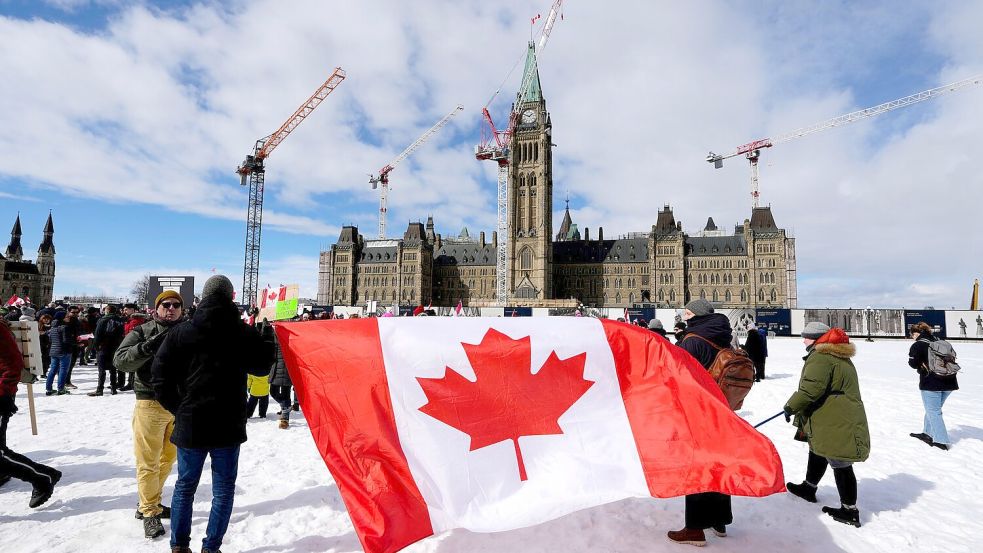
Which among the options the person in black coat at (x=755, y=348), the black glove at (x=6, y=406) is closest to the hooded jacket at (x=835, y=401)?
the black glove at (x=6, y=406)

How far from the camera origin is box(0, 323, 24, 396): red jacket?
14.1ft

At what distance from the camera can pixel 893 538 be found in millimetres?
4195

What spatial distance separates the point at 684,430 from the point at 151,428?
4.40 metres

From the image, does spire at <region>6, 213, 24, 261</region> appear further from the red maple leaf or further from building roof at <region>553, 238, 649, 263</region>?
the red maple leaf

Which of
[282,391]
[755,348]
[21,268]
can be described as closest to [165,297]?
[282,391]

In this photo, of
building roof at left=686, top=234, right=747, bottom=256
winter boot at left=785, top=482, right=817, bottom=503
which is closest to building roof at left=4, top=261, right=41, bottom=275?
building roof at left=686, top=234, right=747, bottom=256

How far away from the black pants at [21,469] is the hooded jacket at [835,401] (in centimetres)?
731

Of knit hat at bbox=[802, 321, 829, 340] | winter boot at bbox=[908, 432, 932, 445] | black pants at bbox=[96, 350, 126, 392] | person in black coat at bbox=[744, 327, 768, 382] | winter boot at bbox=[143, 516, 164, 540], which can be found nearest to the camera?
winter boot at bbox=[143, 516, 164, 540]

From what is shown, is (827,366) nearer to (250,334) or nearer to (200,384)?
(250,334)

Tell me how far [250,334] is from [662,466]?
10.6 feet

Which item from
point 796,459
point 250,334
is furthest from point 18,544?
point 796,459

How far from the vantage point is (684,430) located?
3.62 m

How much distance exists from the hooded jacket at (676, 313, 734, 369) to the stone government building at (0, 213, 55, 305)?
417 feet

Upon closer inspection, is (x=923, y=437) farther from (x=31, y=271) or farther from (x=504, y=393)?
(x=31, y=271)
